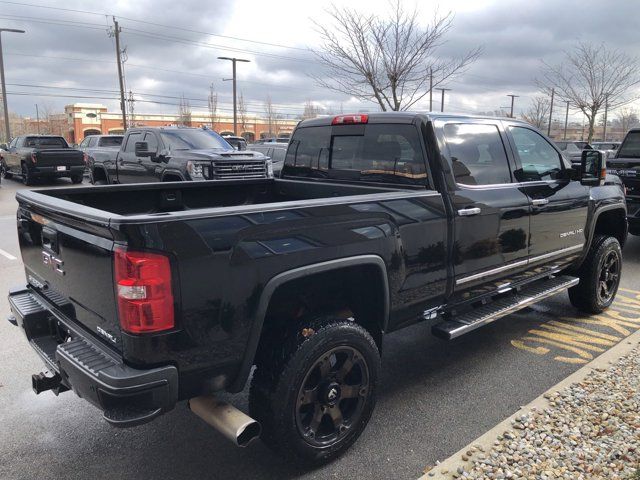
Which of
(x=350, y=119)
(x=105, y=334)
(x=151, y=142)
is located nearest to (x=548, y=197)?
(x=350, y=119)

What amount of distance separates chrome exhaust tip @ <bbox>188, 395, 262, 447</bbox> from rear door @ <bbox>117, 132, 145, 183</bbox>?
10.6 metres

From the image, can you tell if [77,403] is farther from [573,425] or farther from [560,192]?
[560,192]

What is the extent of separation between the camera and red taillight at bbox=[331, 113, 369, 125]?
4113 mm

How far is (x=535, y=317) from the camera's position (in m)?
5.57

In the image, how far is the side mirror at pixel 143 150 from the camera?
11.6 metres

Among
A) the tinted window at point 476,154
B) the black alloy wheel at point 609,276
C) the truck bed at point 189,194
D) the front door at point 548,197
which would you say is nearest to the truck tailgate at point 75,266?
the truck bed at point 189,194

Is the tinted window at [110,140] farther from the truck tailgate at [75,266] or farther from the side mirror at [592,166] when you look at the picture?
the side mirror at [592,166]

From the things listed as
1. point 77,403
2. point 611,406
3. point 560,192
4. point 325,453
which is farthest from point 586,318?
point 77,403

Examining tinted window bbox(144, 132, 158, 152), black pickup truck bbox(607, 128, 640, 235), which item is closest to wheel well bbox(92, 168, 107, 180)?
tinted window bbox(144, 132, 158, 152)

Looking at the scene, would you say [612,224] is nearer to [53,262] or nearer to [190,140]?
[53,262]

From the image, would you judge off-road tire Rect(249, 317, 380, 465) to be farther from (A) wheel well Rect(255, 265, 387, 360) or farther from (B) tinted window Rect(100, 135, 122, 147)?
(B) tinted window Rect(100, 135, 122, 147)

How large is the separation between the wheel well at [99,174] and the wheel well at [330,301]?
13.0 metres

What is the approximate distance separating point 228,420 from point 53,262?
135 centimetres

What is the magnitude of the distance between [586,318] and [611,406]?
2.24 meters
